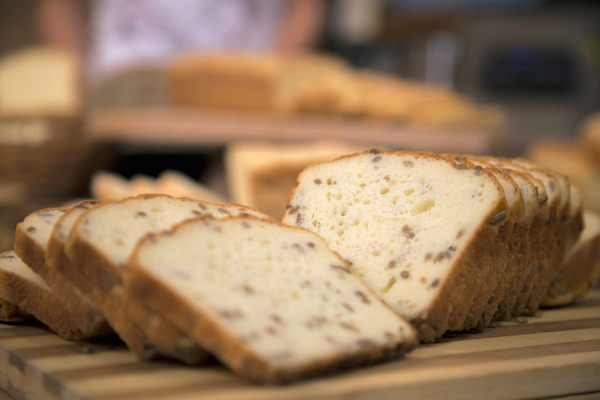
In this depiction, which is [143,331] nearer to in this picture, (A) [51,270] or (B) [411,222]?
(A) [51,270]

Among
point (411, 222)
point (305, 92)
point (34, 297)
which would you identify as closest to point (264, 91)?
point (305, 92)

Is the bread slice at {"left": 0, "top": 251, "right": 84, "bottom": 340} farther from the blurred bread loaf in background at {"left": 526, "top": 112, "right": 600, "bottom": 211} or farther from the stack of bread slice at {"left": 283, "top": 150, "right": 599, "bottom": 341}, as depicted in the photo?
the blurred bread loaf in background at {"left": 526, "top": 112, "right": 600, "bottom": 211}

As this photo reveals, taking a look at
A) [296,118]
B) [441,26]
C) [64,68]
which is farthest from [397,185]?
[441,26]

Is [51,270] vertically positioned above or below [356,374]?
above

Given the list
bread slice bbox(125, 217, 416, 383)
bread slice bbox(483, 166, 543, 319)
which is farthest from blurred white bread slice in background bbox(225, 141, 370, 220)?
bread slice bbox(125, 217, 416, 383)

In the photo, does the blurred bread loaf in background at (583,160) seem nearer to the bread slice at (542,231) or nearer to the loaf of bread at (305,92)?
the loaf of bread at (305,92)

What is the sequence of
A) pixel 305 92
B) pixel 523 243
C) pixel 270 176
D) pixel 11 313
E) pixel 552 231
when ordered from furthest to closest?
1. pixel 305 92
2. pixel 270 176
3. pixel 552 231
4. pixel 523 243
5. pixel 11 313

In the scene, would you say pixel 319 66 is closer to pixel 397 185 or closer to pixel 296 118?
pixel 296 118

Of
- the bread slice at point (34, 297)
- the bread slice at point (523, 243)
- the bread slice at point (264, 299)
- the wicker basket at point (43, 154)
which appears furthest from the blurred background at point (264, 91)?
the bread slice at point (523, 243)
